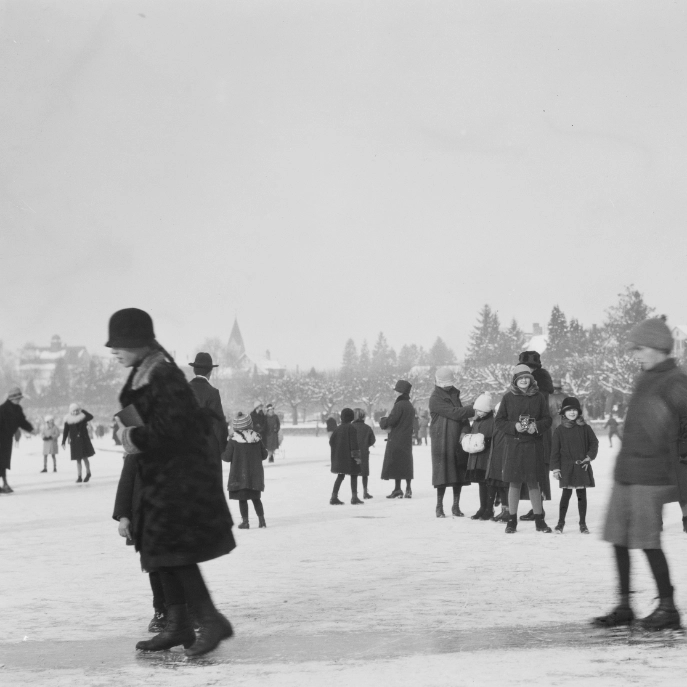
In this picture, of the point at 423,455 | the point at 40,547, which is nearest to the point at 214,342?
the point at 423,455

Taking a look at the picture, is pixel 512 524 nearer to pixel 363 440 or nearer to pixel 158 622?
pixel 363 440

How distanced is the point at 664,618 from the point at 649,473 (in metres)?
0.70

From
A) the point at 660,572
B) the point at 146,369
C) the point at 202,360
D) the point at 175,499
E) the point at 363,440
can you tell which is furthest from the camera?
the point at 363,440

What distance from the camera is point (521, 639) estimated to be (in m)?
5.05

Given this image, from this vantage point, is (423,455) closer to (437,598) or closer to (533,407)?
(533,407)

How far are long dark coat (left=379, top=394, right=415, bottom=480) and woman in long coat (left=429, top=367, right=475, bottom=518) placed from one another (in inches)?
72.6

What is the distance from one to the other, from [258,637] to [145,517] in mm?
914

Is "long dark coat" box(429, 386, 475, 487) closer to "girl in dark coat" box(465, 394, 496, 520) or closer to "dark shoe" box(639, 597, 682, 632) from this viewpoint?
"girl in dark coat" box(465, 394, 496, 520)

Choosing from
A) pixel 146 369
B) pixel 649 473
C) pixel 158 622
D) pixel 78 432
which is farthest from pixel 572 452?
pixel 78 432

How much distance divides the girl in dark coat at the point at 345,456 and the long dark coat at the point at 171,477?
8.86 metres

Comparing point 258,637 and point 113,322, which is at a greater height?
point 113,322

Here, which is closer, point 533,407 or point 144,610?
point 144,610

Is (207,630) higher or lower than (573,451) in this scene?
lower

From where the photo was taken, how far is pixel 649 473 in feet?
17.5
